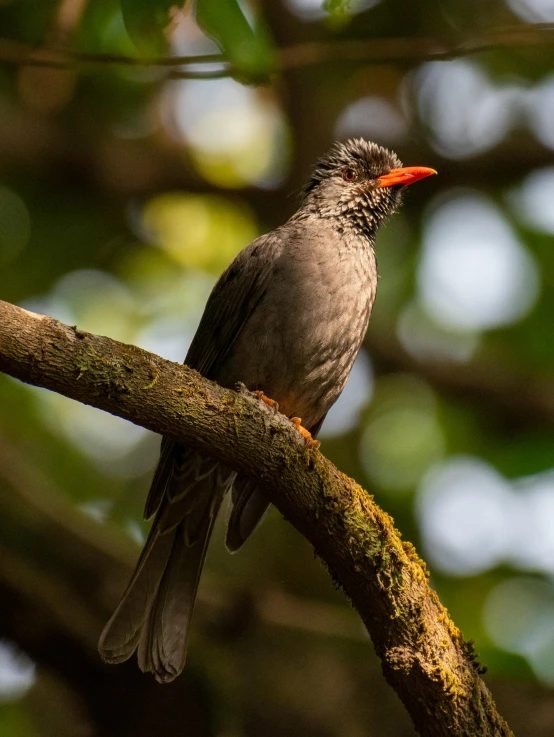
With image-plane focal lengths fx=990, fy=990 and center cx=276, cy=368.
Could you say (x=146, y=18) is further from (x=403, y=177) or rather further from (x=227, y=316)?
(x=403, y=177)

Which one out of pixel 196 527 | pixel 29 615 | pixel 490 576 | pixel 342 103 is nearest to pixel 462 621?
pixel 490 576

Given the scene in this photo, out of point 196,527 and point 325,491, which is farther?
point 196,527

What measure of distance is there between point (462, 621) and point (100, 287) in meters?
3.78

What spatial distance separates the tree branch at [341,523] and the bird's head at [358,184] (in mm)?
2241

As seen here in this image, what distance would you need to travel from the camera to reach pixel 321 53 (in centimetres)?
548

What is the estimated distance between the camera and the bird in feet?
15.1

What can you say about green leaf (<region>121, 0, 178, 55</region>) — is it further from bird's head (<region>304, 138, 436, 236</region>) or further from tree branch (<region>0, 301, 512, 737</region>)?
bird's head (<region>304, 138, 436, 236</region>)

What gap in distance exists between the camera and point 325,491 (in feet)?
11.2

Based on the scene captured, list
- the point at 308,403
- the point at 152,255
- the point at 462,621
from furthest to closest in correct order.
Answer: the point at 152,255 < the point at 462,621 < the point at 308,403

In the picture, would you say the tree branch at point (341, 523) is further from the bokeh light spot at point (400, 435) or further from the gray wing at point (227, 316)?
the bokeh light spot at point (400, 435)

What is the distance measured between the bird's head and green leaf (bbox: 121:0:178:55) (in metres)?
1.83

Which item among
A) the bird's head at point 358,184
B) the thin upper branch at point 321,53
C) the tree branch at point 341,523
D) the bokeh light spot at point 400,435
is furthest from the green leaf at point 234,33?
the bokeh light spot at point 400,435

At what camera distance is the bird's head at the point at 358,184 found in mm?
5473

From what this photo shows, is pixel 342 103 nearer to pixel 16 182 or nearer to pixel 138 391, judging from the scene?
pixel 16 182
